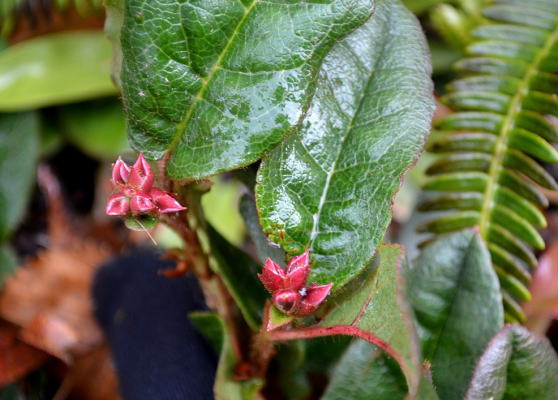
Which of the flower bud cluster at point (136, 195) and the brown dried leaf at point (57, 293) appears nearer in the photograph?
the flower bud cluster at point (136, 195)

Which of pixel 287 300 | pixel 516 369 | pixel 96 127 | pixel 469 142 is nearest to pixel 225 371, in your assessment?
pixel 287 300

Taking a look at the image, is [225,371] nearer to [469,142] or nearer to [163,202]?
[163,202]

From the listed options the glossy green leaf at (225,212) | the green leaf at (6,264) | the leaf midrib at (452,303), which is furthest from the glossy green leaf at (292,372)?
the green leaf at (6,264)

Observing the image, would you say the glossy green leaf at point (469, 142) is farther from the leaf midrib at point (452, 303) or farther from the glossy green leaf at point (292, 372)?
the glossy green leaf at point (292, 372)

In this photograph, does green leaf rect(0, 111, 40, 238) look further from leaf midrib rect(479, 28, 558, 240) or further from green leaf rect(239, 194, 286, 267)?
leaf midrib rect(479, 28, 558, 240)

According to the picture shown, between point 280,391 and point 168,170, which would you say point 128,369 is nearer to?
point 280,391

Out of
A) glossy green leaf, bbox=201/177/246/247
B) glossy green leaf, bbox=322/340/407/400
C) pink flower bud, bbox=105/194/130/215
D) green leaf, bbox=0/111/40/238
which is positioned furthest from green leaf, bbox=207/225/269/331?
green leaf, bbox=0/111/40/238
